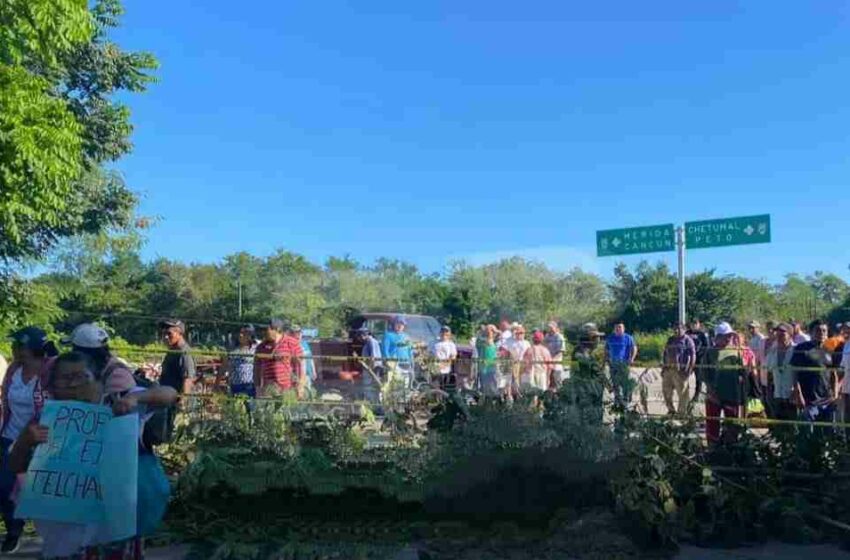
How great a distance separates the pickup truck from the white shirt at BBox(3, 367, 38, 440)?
9.40 feet

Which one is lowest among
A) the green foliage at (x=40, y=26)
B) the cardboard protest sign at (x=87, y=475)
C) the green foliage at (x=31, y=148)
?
the cardboard protest sign at (x=87, y=475)

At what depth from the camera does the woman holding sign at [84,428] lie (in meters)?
3.27

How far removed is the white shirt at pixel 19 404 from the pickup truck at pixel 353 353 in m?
2.86

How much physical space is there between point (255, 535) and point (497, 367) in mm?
4551

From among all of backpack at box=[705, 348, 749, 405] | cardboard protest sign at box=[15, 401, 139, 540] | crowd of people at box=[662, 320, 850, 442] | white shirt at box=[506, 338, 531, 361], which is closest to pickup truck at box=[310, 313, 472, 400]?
white shirt at box=[506, 338, 531, 361]

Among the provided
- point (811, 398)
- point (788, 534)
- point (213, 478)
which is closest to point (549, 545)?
point (788, 534)

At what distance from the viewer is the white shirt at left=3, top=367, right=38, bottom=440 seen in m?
5.59

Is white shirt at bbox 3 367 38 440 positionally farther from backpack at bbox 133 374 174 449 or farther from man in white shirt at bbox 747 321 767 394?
man in white shirt at bbox 747 321 767 394

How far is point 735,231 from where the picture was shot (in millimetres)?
21719

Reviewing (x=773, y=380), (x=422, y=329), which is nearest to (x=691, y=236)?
(x=422, y=329)

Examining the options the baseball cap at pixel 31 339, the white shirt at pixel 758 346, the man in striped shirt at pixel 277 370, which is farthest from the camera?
the white shirt at pixel 758 346

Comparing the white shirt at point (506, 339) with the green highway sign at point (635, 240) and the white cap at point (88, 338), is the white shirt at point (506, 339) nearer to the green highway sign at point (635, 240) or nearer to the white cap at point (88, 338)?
the green highway sign at point (635, 240)

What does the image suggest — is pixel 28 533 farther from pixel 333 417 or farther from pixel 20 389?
pixel 333 417

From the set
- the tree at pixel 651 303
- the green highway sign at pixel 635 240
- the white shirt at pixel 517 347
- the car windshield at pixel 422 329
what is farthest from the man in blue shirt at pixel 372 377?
the tree at pixel 651 303
